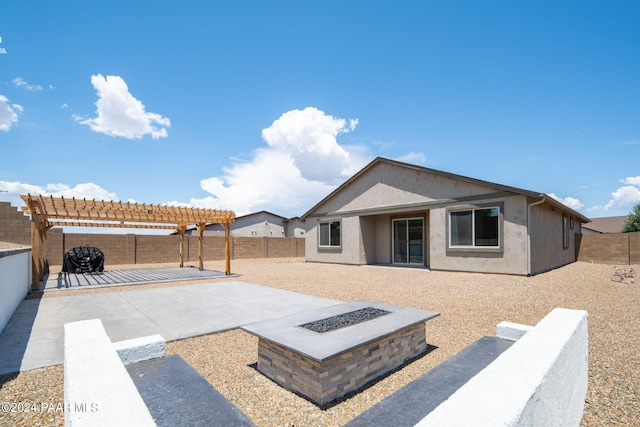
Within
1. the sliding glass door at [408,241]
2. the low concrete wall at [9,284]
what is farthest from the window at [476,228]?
the low concrete wall at [9,284]

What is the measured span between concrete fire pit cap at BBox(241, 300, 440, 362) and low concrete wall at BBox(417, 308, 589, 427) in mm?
1543

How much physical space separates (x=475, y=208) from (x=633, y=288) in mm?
5023

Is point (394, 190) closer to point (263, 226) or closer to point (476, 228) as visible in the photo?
point (476, 228)

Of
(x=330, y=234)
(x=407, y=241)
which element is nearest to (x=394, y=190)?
(x=407, y=241)

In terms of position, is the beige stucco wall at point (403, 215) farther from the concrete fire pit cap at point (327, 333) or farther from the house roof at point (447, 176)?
the concrete fire pit cap at point (327, 333)

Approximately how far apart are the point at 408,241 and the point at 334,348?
1306cm

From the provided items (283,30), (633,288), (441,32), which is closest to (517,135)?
(441,32)

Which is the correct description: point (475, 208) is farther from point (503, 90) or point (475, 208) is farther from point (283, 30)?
point (283, 30)

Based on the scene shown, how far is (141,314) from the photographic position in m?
6.46

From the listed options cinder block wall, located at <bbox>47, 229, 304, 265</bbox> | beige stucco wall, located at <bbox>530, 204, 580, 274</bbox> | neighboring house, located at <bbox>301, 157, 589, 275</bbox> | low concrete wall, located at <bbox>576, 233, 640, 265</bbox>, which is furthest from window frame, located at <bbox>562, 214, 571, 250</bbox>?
cinder block wall, located at <bbox>47, 229, 304, 265</bbox>

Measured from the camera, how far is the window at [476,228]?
11852mm

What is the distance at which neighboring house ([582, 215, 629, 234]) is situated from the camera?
35.2 m

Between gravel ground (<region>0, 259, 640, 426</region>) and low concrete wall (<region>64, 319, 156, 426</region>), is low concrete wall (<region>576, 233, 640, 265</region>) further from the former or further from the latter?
low concrete wall (<region>64, 319, 156, 426</region>)

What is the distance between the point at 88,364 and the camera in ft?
7.04
